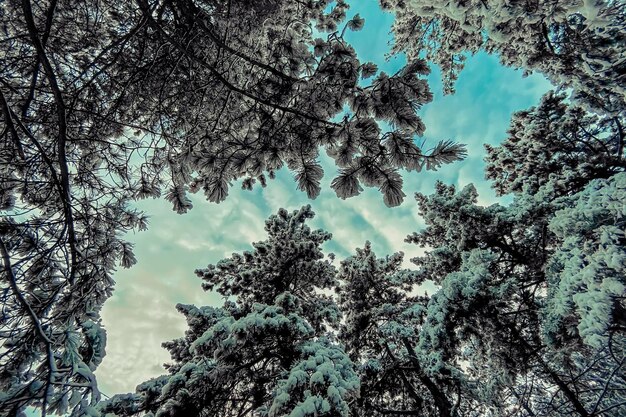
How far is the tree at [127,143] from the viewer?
189 centimetres

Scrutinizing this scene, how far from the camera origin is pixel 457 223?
6500mm

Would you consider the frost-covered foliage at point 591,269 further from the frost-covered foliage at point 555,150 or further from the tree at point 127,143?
the tree at point 127,143

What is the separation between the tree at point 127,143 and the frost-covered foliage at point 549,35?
53 cm

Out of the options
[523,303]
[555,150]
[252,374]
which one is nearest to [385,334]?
[523,303]

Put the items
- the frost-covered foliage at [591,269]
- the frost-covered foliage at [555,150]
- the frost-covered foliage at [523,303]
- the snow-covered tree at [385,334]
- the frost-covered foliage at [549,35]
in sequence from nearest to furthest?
the frost-covered foliage at [549,35], the frost-covered foliage at [591,269], the frost-covered foliage at [523,303], the frost-covered foliage at [555,150], the snow-covered tree at [385,334]

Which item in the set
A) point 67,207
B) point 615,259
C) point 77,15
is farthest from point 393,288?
point 77,15

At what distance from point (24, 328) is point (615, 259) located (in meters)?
6.16

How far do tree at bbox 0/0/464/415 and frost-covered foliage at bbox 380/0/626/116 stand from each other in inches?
20.7

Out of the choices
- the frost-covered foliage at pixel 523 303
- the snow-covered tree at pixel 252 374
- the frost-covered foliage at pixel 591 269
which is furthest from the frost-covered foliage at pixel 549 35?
the snow-covered tree at pixel 252 374

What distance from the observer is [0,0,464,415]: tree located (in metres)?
1.89

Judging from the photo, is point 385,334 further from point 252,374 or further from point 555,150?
point 555,150

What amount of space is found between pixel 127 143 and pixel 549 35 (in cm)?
566

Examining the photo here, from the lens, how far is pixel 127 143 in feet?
10.1

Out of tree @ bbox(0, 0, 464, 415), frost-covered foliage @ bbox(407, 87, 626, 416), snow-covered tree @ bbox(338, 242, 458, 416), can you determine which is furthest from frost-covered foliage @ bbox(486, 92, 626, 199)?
tree @ bbox(0, 0, 464, 415)
